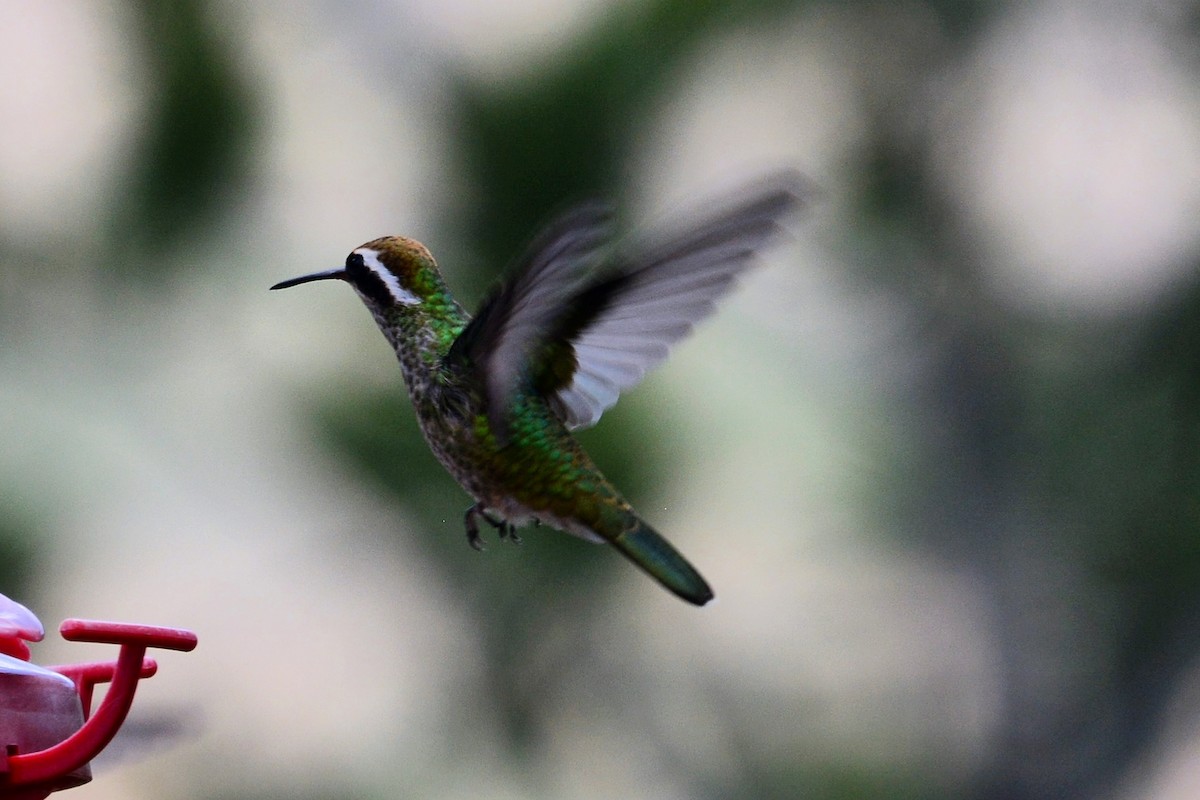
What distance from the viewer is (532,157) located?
18.7 feet

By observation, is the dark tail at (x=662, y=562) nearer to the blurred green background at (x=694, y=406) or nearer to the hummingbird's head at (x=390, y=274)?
the hummingbird's head at (x=390, y=274)

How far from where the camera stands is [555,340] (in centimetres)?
138

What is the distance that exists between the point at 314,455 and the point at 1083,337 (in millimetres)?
3341

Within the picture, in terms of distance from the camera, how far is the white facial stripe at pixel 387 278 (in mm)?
1313

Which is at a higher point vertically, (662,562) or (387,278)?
(387,278)

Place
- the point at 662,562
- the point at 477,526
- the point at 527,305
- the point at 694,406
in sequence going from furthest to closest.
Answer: the point at 694,406 < the point at 477,526 < the point at 662,562 < the point at 527,305

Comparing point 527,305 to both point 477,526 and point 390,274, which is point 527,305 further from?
point 477,526

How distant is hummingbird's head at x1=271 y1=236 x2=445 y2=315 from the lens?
4.27 feet

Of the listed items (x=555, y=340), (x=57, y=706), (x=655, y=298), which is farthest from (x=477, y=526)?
(x=57, y=706)

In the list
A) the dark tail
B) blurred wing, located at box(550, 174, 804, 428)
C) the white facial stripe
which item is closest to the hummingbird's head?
the white facial stripe

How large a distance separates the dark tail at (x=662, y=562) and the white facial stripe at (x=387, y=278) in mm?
318

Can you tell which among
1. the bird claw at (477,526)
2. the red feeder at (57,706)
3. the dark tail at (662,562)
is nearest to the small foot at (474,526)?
the bird claw at (477,526)

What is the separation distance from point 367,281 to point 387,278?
0.03m

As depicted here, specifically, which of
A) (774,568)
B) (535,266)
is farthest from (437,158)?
(535,266)
